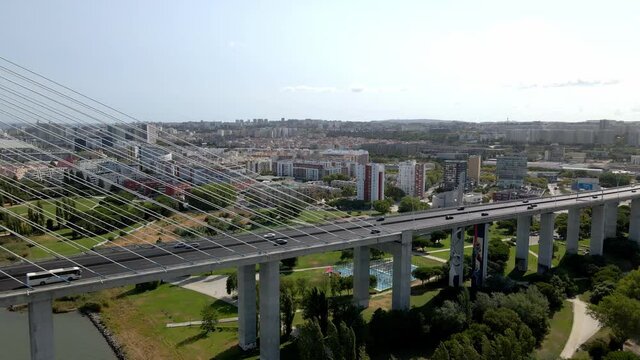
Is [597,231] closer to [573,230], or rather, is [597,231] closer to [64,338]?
[573,230]

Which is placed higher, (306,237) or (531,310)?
(306,237)

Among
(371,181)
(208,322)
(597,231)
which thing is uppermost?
(371,181)

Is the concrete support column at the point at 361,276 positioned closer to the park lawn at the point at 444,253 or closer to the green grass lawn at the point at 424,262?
the green grass lawn at the point at 424,262

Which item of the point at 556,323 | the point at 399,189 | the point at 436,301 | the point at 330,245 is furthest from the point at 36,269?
the point at 399,189

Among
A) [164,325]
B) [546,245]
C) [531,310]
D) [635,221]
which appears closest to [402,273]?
[531,310]

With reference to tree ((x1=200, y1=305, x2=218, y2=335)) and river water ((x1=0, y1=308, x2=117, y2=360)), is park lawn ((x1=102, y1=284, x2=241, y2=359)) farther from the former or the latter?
river water ((x1=0, y1=308, x2=117, y2=360))

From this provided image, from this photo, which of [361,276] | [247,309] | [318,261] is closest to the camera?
[247,309]

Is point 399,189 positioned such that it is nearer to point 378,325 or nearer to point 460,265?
point 460,265
